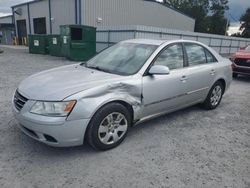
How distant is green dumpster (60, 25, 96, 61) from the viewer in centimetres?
1266

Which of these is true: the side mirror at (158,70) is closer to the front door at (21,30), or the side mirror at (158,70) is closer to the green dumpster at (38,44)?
the green dumpster at (38,44)

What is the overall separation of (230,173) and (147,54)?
6.60ft

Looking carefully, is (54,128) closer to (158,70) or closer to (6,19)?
(158,70)

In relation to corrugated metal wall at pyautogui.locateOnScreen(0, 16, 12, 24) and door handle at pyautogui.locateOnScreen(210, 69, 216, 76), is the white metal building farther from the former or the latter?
door handle at pyautogui.locateOnScreen(210, 69, 216, 76)

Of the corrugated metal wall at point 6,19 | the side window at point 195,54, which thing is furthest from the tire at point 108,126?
the corrugated metal wall at point 6,19

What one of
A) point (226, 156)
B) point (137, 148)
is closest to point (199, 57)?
point (226, 156)

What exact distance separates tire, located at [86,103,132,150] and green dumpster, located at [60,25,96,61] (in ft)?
34.5

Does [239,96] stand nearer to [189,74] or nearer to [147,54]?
[189,74]

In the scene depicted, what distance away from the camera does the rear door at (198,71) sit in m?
4.00

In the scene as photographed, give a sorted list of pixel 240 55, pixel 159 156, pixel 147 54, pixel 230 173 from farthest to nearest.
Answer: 1. pixel 240 55
2. pixel 147 54
3. pixel 159 156
4. pixel 230 173

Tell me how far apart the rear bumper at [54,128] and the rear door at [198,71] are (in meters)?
2.21

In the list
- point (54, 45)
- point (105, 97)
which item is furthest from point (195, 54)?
point (54, 45)

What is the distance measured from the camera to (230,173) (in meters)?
2.65

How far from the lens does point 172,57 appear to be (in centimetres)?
374
